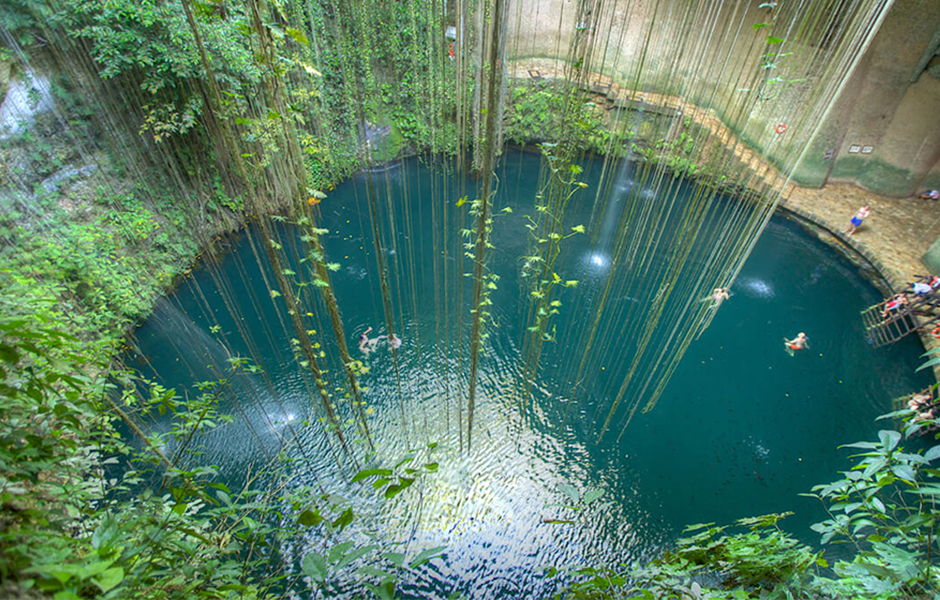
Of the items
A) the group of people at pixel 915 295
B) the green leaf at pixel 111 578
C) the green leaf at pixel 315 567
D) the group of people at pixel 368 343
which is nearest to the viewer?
the green leaf at pixel 111 578

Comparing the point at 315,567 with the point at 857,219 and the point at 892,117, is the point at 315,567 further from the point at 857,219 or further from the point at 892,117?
the point at 892,117

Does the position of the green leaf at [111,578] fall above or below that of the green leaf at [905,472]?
below

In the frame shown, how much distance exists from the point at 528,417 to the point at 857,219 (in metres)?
7.13

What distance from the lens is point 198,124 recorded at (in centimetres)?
505

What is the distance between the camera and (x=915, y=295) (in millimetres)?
5543

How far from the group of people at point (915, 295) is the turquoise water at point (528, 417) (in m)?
0.44

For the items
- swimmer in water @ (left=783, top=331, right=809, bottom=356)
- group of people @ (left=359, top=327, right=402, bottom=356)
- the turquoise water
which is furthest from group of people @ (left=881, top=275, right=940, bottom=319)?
group of people @ (left=359, top=327, right=402, bottom=356)

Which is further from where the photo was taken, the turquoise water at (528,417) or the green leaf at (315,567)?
the turquoise water at (528,417)

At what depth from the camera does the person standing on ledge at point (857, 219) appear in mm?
7004

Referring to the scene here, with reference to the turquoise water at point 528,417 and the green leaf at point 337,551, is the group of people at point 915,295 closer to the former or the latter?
the turquoise water at point 528,417

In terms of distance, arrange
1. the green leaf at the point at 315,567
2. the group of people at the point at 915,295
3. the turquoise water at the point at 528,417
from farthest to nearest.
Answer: the group of people at the point at 915,295 → the turquoise water at the point at 528,417 → the green leaf at the point at 315,567

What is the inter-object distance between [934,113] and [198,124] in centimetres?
1191

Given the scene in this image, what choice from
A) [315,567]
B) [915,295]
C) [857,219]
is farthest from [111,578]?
[857,219]

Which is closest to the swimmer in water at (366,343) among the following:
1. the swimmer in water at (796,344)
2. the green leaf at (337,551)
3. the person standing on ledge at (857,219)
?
the green leaf at (337,551)
